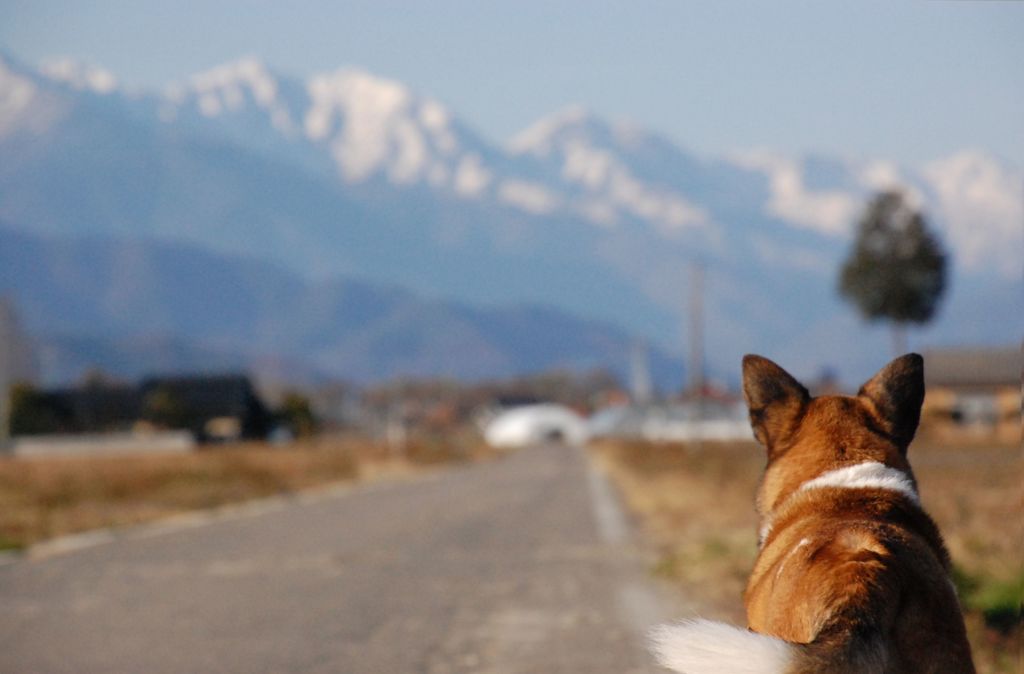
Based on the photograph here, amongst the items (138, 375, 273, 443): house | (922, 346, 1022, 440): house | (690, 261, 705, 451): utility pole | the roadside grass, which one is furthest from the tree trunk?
the roadside grass

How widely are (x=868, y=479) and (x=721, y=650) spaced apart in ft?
3.28

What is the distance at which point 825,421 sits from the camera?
16.0ft

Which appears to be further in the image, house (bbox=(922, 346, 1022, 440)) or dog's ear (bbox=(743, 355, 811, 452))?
house (bbox=(922, 346, 1022, 440))

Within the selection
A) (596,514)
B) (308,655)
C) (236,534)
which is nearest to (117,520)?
(236,534)

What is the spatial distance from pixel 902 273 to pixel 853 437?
302 ft

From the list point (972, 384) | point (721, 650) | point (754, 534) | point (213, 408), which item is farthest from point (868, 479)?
point (972, 384)

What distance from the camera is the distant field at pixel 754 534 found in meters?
11.0

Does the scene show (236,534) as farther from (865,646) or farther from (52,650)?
(865,646)

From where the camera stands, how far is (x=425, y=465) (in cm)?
6066

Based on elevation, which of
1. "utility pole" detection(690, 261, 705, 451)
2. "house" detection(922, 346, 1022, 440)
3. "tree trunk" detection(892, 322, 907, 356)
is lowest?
"house" detection(922, 346, 1022, 440)

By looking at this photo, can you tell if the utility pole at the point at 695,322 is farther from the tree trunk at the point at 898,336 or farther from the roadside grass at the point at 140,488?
the tree trunk at the point at 898,336

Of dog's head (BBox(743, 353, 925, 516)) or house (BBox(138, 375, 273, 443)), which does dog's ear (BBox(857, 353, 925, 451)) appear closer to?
dog's head (BBox(743, 353, 925, 516))

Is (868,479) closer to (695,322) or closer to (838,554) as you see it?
(838,554)

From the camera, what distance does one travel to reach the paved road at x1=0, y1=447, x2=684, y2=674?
973 centimetres
